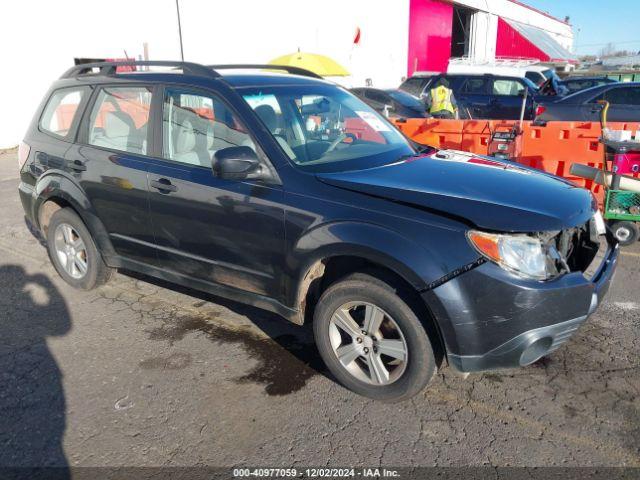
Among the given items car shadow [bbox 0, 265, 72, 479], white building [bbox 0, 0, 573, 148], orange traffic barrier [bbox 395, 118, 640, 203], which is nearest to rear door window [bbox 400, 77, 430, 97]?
orange traffic barrier [bbox 395, 118, 640, 203]

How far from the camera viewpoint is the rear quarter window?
4316 mm

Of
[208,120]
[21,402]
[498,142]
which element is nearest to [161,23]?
[498,142]

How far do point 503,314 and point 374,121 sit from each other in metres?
2.01

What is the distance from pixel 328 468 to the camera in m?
2.54

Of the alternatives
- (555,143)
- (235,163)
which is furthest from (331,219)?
(555,143)

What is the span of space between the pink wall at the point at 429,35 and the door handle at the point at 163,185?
26.9 m

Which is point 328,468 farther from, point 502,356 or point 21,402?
point 21,402

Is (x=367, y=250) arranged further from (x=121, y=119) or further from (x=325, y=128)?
(x=121, y=119)

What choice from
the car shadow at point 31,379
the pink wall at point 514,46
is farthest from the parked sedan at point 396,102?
the pink wall at point 514,46

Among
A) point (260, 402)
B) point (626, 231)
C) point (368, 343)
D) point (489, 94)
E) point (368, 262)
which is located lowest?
point (260, 402)

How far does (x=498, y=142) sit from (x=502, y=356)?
5.14 m

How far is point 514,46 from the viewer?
41.6 metres

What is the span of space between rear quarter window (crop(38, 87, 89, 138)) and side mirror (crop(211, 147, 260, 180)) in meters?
1.95

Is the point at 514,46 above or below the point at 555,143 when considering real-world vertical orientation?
above
